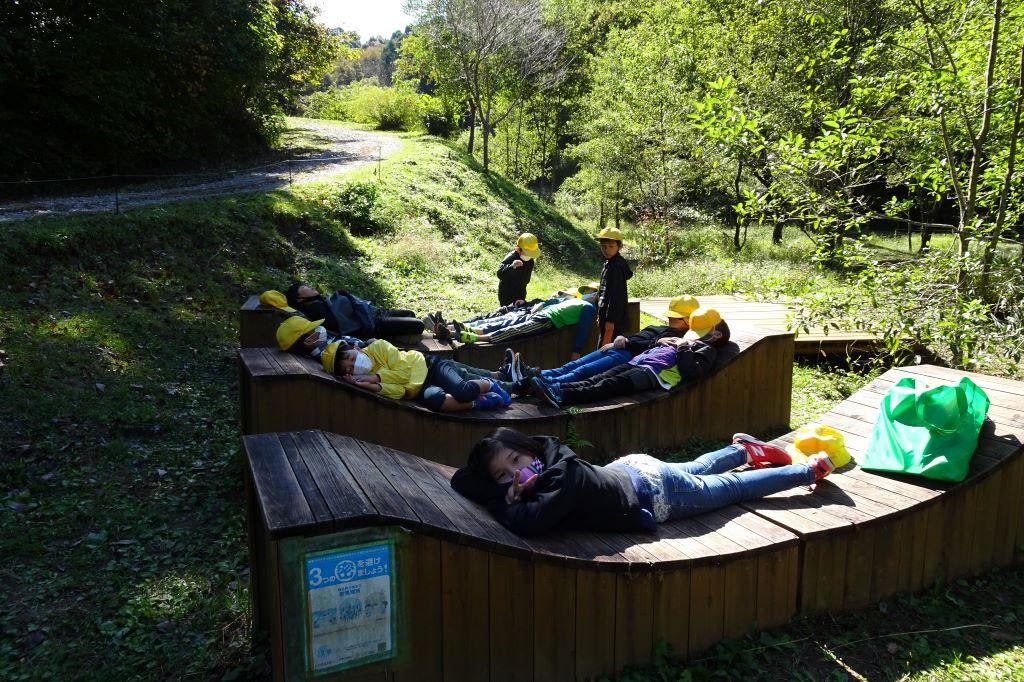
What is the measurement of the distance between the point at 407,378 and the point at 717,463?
2.51 m

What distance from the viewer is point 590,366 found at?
674cm

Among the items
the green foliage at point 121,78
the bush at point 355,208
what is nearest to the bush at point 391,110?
the green foliage at point 121,78

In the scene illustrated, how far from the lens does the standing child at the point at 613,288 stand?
7.68 metres

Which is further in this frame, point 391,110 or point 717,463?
point 391,110

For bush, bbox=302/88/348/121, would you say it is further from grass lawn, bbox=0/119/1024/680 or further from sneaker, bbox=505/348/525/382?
sneaker, bbox=505/348/525/382

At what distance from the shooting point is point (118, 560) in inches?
174

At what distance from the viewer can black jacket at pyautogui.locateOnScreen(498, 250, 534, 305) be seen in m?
9.51

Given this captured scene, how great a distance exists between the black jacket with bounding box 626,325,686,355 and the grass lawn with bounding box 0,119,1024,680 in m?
1.02

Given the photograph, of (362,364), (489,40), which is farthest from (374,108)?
(362,364)

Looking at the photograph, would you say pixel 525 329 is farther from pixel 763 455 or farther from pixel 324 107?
pixel 324 107

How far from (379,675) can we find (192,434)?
4.30 meters

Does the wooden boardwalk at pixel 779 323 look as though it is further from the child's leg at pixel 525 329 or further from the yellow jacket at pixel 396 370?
the yellow jacket at pixel 396 370

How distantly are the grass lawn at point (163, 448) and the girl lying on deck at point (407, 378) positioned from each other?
1.28 meters

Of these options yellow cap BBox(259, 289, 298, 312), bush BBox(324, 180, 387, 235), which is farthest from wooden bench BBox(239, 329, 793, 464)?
bush BBox(324, 180, 387, 235)
